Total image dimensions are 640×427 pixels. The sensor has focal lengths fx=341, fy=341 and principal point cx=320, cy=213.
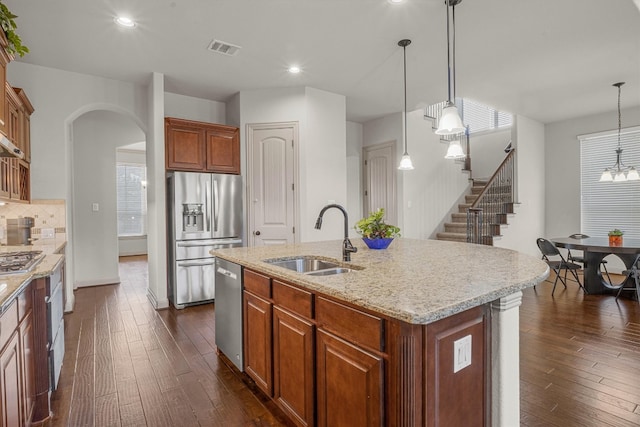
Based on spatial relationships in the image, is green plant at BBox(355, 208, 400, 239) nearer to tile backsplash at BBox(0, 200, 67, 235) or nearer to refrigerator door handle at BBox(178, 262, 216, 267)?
refrigerator door handle at BBox(178, 262, 216, 267)

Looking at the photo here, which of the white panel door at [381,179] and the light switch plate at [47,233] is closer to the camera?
the light switch plate at [47,233]

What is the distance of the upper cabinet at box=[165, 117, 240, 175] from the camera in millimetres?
4340

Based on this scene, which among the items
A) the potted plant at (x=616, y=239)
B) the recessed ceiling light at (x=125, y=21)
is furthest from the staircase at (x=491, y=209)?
the recessed ceiling light at (x=125, y=21)

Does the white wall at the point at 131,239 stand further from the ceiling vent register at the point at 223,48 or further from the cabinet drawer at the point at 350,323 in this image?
the cabinet drawer at the point at 350,323

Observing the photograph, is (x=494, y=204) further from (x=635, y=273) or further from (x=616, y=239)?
(x=635, y=273)

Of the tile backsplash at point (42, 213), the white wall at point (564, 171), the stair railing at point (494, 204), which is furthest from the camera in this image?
the white wall at point (564, 171)

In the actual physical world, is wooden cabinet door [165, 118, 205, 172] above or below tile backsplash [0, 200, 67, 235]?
above

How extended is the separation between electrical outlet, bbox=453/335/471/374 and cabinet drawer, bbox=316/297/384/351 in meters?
0.30

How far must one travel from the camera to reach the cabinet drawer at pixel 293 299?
5.43 feet

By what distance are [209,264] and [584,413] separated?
392 centimetres

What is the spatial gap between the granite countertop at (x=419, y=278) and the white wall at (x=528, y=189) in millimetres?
4221

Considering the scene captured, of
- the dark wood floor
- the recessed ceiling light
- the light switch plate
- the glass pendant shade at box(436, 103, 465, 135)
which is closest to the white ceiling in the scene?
the recessed ceiling light

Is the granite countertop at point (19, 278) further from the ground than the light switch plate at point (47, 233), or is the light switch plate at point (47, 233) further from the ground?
the light switch plate at point (47, 233)

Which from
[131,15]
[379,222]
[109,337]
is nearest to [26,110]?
[131,15]
